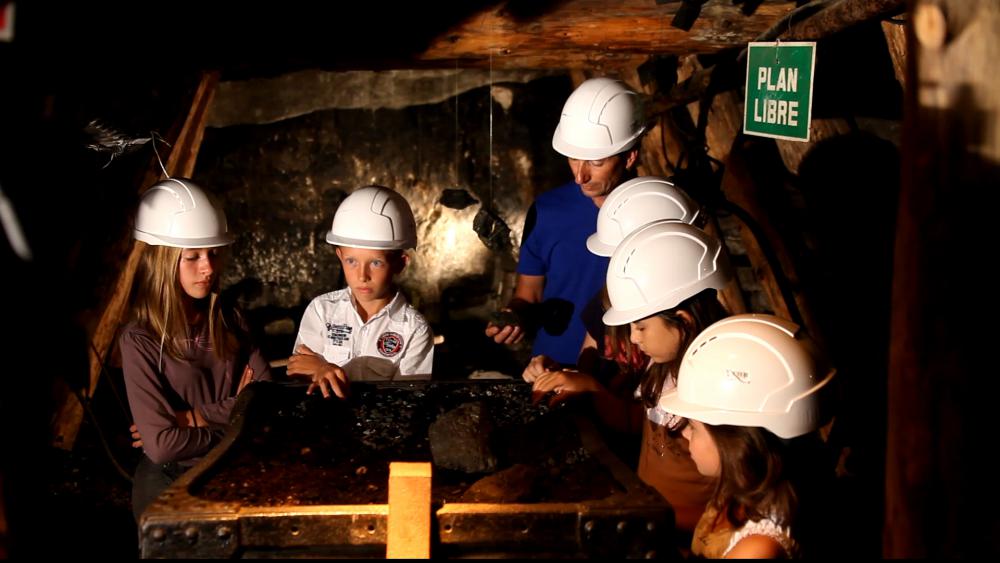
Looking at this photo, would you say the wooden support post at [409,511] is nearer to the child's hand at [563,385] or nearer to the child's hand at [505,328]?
the child's hand at [563,385]

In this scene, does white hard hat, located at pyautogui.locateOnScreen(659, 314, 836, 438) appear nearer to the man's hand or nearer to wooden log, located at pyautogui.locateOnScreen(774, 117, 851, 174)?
the man's hand

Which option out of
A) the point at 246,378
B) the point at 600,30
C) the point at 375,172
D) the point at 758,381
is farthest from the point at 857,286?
the point at 375,172

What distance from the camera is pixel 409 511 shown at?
236cm

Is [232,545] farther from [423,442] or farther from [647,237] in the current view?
[647,237]

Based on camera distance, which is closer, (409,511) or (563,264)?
(409,511)

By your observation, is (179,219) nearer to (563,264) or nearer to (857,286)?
(563,264)

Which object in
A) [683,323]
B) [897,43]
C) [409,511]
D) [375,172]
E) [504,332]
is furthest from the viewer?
[375,172]

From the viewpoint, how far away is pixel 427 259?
325 inches

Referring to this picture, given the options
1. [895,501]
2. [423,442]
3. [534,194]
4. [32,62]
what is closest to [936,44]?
[895,501]

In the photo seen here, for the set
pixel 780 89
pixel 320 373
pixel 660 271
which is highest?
pixel 780 89

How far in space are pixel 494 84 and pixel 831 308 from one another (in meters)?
4.16

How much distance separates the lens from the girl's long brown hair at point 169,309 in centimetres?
346

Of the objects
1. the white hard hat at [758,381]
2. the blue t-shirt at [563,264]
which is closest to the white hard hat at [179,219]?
the blue t-shirt at [563,264]

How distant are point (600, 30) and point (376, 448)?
2.98 metres
